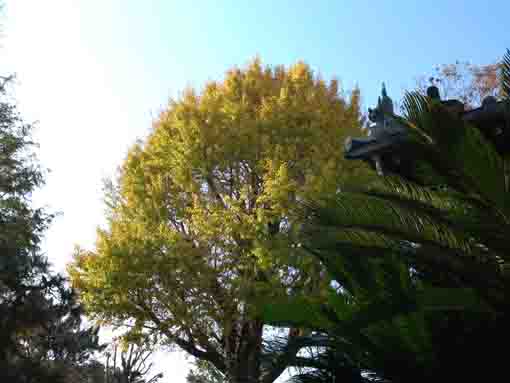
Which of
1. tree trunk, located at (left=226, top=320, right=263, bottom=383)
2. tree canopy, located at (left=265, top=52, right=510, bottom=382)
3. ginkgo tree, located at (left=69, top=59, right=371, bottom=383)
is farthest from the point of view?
tree trunk, located at (left=226, top=320, right=263, bottom=383)

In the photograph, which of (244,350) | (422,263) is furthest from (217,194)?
(422,263)

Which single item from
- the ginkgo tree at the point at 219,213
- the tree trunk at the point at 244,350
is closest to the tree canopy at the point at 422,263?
the ginkgo tree at the point at 219,213

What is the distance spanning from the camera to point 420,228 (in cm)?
379

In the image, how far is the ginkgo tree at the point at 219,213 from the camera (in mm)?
10758

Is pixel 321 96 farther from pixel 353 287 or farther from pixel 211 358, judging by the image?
pixel 353 287

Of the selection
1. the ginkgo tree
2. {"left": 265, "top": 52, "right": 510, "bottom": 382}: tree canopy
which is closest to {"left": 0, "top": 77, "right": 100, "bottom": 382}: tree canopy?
the ginkgo tree

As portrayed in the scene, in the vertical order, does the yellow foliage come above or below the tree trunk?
above

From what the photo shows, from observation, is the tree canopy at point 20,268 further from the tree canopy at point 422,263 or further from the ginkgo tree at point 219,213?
the tree canopy at point 422,263

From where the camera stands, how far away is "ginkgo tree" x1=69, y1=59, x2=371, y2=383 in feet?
35.3

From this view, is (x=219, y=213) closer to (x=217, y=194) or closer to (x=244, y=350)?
(x=217, y=194)

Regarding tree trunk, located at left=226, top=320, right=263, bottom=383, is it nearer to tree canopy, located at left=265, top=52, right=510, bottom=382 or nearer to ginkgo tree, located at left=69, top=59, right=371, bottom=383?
ginkgo tree, located at left=69, top=59, right=371, bottom=383

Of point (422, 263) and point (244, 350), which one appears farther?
point (244, 350)

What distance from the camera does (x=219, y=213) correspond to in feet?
37.3

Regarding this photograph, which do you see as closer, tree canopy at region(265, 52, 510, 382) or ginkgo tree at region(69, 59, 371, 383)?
tree canopy at region(265, 52, 510, 382)
